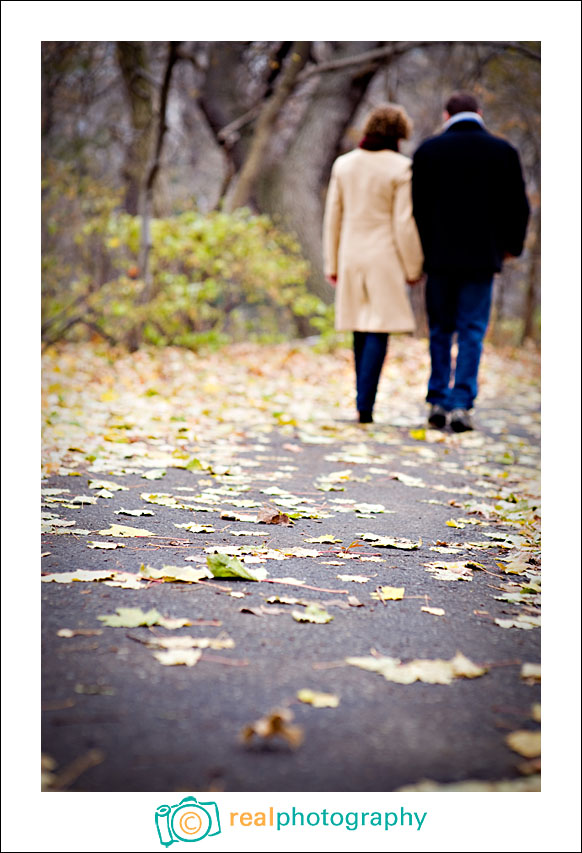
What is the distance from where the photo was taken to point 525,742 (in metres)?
1.54

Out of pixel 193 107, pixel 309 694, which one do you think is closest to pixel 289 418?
pixel 309 694

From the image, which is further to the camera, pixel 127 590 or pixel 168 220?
pixel 168 220

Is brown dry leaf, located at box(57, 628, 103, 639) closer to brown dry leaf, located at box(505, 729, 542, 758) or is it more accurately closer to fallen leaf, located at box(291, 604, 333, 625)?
fallen leaf, located at box(291, 604, 333, 625)

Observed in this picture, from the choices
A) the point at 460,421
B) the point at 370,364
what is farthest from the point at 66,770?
the point at 460,421

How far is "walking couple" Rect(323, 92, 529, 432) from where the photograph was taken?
505cm

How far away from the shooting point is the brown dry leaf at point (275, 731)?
146cm

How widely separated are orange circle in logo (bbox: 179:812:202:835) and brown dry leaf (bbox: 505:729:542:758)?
0.61 meters

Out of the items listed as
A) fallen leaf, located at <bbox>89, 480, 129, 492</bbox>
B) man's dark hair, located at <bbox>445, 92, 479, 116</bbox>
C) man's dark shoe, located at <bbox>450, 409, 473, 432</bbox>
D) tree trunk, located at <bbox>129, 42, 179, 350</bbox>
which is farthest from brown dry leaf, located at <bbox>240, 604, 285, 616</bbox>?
tree trunk, located at <bbox>129, 42, 179, 350</bbox>

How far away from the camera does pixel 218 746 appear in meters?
1.45

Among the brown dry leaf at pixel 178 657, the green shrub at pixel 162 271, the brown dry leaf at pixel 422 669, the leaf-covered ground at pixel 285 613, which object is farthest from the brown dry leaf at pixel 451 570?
the green shrub at pixel 162 271

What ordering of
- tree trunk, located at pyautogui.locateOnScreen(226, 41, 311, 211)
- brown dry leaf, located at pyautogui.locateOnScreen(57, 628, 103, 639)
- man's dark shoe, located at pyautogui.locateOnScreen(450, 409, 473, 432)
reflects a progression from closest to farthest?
brown dry leaf, located at pyautogui.locateOnScreen(57, 628, 103, 639)
man's dark shoe, located at pyautogui.locateOnScreen(450, 409, 473, 432)
tree trunk, located at pyautogui.locateOnScreen(226, 41, 311, 211)

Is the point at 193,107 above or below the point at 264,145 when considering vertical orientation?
above

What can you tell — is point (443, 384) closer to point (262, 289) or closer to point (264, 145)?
point (262, 289)

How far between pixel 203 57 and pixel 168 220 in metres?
5.69
